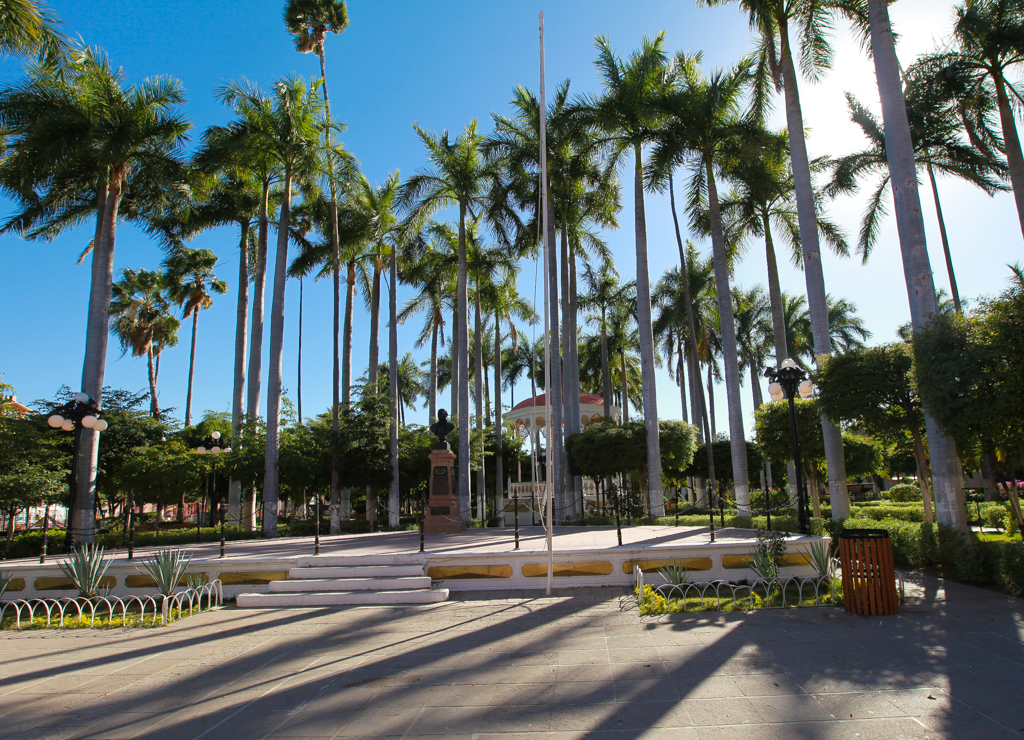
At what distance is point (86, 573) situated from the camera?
11.1 metres

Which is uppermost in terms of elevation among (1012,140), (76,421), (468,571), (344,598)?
(1012,140)

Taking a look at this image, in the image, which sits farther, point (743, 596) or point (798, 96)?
point (798, 96)

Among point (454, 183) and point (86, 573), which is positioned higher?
point (454, 183)

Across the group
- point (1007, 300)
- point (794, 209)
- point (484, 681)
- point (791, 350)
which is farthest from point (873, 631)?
point (791, 350)

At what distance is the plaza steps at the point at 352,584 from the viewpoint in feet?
33.8

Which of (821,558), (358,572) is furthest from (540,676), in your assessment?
(821,558)

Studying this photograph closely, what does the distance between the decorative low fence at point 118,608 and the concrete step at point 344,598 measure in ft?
2.44

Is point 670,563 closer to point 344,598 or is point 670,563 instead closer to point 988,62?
point 344,598

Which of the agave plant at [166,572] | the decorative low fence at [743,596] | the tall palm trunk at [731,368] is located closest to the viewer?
the decorative low fence at [743,596]

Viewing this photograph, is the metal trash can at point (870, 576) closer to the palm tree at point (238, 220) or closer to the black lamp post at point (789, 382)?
the black lamp post at point (789, 382)

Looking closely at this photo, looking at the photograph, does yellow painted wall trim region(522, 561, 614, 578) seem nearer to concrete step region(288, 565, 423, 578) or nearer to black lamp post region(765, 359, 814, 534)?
concrete step region(288, 565, 423, 578)

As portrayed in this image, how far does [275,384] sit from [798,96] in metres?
20.9

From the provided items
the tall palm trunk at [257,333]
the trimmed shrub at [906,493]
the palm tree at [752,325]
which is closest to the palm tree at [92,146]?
the tall palm trunk at [257,333]

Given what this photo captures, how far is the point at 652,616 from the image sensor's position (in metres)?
8.46
